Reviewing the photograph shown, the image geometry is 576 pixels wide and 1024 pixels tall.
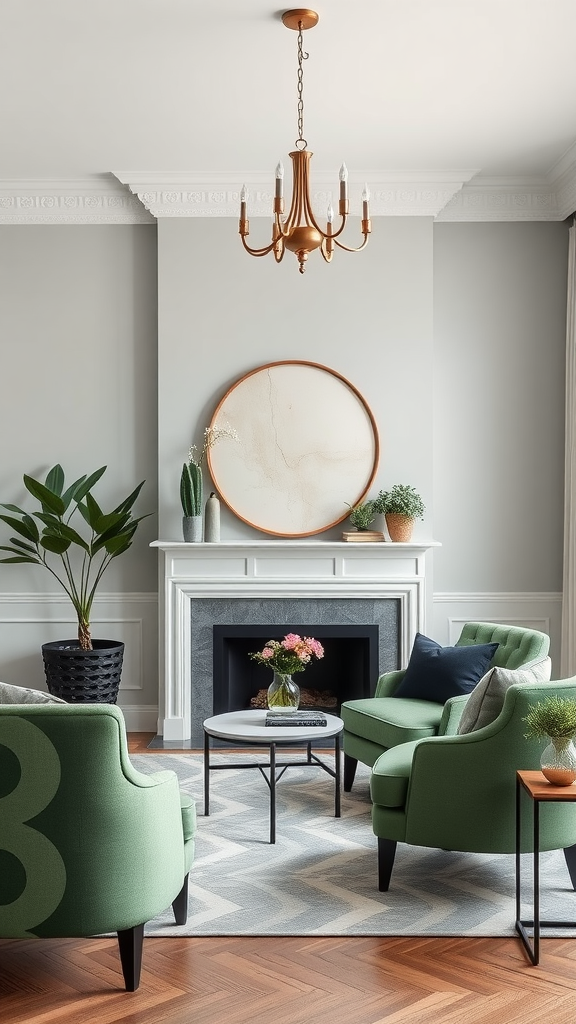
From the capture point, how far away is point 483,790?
317cm

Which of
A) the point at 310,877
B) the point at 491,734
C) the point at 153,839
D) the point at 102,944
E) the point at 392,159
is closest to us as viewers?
the point at 153,839

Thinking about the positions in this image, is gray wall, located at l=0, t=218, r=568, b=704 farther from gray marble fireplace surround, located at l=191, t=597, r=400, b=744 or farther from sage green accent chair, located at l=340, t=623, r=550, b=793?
sage green accent chair, located at l=340, t=623, r=550, b=793

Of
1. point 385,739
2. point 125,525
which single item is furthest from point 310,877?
point 125,525

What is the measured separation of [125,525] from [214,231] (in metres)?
1.82

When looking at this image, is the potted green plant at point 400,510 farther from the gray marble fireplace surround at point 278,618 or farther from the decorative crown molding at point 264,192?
the decorative crown molding at point 264,192

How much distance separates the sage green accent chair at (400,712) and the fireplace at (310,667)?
90cm

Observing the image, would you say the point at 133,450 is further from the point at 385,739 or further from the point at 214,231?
the point at 385,739

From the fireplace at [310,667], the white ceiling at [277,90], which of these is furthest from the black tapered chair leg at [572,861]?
the white ceiling at [277,90]

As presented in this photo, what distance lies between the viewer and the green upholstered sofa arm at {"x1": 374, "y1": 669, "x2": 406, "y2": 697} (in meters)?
4.70

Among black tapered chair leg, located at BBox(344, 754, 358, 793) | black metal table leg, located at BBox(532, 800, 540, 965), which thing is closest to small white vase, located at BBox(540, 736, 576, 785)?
black metal table leg, located at BBox(532, 800, 540, 965)

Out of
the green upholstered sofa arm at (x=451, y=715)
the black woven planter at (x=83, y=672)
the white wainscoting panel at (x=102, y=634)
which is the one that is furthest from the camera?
the white wainscoting panel at (x=102, y=634)

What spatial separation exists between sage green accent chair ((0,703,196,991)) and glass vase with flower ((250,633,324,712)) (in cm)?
159

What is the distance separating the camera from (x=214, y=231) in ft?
18.7

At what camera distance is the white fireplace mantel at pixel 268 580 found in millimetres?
5590
